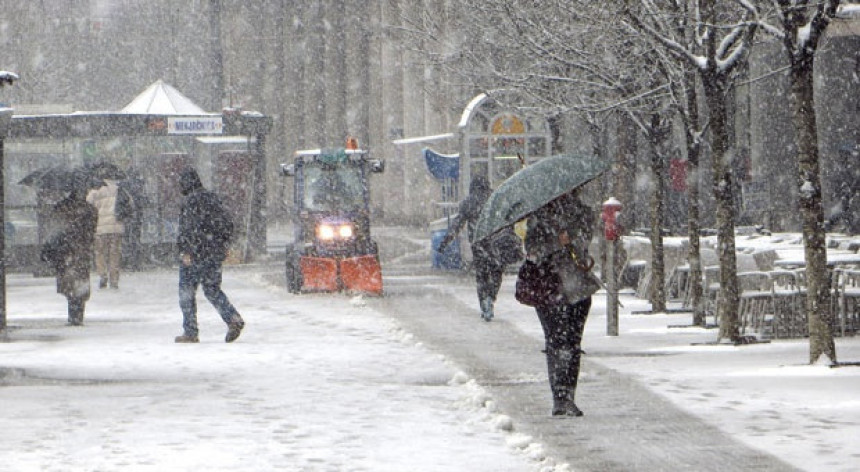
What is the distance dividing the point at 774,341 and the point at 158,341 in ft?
19.6

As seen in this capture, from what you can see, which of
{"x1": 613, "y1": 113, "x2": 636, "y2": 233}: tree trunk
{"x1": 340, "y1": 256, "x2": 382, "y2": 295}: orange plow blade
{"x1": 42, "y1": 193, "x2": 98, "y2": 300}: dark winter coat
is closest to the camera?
{"x1": 42, "y1": 193, "x2": 98, "y2": 300}: dark winter coat

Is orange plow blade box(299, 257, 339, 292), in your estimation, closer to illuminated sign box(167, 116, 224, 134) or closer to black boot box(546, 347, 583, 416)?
illuminated sign box(167, 116, 224, 134)

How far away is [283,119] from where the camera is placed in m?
73.5

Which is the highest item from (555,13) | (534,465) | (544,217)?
(555,13)

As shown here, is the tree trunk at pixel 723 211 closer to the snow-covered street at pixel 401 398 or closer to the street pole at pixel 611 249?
the snow-covered street at pixel 401 398

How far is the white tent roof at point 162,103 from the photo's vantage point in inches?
1399

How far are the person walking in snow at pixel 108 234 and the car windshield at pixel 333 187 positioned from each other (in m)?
3.04

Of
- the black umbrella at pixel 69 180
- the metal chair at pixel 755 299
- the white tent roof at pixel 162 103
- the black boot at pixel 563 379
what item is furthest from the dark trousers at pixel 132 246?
the black boot at pixel 563 379

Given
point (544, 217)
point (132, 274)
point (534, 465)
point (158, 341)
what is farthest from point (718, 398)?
point (132, 274)

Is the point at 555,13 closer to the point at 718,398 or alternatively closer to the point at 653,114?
the point at 653,114

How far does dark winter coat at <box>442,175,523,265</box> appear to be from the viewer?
19.4 m

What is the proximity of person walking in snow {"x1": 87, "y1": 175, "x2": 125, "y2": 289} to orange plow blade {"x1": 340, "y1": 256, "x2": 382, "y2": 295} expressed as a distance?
4379 millimetres

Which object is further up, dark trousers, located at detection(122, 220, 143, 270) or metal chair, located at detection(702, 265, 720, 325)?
dark trousers, located at detection(122, 220, 143, 270)

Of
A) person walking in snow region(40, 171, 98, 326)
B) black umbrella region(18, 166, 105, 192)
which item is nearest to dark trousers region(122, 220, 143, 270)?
black umbrella region(18, 166, 105, 192)
